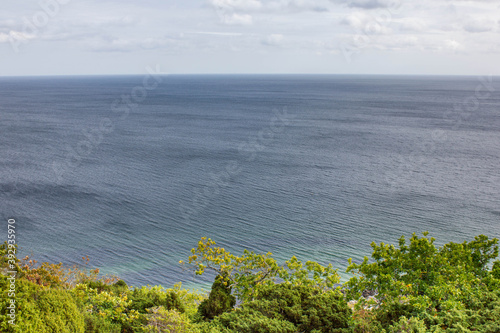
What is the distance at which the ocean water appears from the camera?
49.3m

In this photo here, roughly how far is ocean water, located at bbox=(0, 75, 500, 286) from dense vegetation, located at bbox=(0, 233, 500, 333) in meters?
18.0

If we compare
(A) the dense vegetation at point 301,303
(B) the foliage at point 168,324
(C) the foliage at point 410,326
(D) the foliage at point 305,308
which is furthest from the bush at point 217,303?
(C) the foliage at point 410,326

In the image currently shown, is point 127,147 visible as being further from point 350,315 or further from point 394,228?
point 350,315

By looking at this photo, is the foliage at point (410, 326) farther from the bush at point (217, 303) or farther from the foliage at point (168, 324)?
the bush at point (217, 303)

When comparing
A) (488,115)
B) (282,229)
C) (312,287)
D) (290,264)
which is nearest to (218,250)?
(290,264)

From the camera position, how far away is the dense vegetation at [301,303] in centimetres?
1618

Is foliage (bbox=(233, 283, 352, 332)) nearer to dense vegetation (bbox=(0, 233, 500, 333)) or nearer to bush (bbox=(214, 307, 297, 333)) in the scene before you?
dense vegetation (bbox=(0, 233, 500, 333))

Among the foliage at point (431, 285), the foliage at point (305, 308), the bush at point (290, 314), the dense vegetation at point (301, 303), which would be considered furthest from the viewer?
the foliage at point (305, 308)

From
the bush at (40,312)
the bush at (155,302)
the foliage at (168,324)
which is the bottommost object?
the bush at (155,302)

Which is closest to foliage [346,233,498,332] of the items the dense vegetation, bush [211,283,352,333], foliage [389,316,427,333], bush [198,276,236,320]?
the dense vegetation

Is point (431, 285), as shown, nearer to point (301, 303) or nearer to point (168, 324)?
point (301, 303)

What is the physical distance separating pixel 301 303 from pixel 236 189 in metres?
46.7

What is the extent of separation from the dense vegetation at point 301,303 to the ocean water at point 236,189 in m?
18.0

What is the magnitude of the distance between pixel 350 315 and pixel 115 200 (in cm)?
4868
